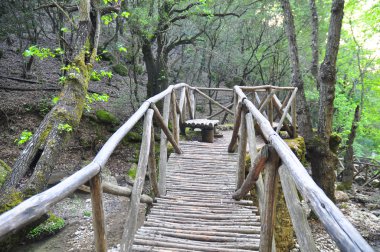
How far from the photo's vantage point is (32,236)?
6.43m

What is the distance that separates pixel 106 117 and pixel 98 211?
9.22 metres

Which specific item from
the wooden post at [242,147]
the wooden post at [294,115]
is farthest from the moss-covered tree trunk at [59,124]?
the wooden post at [294,115]

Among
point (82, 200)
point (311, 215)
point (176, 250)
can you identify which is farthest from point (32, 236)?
point (311, 215)

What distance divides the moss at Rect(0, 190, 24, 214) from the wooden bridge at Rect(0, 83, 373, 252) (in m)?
2.41

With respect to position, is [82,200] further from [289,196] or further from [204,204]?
[289,196]

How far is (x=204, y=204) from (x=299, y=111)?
5.46 metres

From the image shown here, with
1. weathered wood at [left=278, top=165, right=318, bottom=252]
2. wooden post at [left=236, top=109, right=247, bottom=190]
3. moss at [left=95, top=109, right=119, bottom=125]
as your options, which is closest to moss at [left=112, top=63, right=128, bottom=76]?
moss at [left=95, top=109, right=119, bottom=125]

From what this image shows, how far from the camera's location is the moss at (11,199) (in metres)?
4.72

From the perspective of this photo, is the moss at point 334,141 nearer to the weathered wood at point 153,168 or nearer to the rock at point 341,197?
the rock at point 341,197

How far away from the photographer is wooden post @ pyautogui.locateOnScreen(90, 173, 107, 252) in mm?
2100

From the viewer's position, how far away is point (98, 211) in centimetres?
213

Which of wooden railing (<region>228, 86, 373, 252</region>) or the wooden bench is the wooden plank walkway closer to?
wooden railing (<region>228, 86, 373, 252</region>)

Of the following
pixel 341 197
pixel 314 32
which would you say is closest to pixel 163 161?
pixel 314 32

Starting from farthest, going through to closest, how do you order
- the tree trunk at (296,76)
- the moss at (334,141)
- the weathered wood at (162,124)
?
1. the moss at (334,141)
2. the tree trunk at (296,76)
3. the weathered wood at (162,124)
